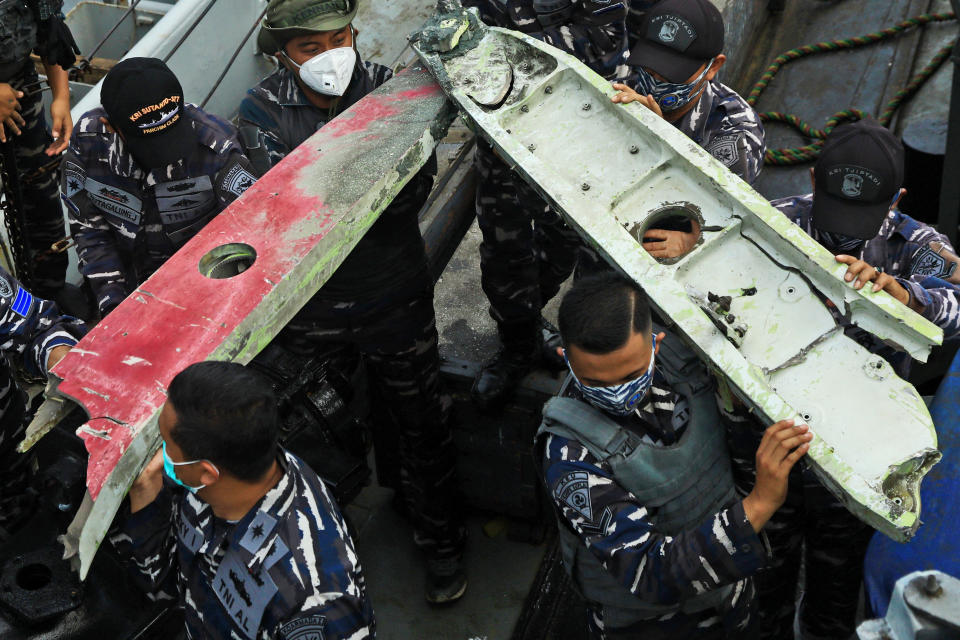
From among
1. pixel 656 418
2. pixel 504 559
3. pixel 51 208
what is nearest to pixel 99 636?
pixel 504 559

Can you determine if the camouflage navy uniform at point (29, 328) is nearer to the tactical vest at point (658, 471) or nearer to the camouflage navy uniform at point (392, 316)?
the camouflage navy uniform at point (392, 316)

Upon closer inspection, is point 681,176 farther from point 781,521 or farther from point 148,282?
point 148,282

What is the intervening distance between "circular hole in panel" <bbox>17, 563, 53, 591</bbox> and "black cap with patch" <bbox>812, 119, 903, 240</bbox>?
9.35ft

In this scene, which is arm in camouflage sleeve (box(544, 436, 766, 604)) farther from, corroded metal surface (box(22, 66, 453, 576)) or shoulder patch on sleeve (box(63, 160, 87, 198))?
shoulder patch on sleeve (box(63, 160, 87, 198))

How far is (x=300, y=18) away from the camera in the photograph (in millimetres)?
3391

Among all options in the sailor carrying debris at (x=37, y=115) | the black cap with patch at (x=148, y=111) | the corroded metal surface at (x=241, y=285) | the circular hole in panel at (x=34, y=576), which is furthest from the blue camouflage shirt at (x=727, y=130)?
the sailor carrying debris at (x=37, y=115)

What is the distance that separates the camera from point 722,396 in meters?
2.58

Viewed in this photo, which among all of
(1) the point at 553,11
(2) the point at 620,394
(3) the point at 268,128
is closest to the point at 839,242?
(2) the point at 620,394

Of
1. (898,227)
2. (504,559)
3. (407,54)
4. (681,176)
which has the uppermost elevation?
(681,176)

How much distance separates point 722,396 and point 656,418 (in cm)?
23

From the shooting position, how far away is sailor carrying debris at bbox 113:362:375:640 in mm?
2152

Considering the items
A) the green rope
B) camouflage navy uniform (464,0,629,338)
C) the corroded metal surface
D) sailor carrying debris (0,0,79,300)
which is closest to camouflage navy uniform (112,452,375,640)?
the corroded metal surface

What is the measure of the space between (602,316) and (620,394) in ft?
0.71

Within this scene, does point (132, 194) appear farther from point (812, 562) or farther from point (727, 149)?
point (812, 562)
